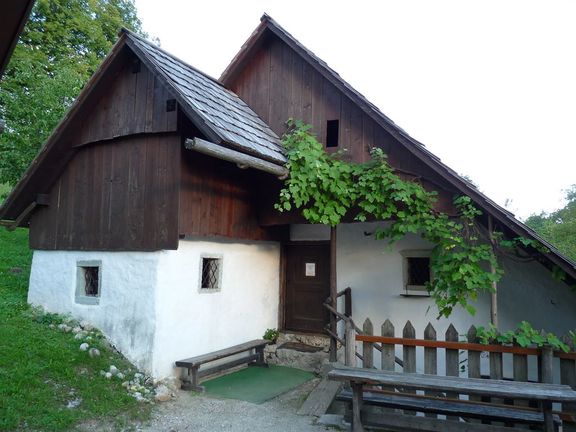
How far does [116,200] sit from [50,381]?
2972mm

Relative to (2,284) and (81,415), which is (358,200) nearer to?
(81,415)

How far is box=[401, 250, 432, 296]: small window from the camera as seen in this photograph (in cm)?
795

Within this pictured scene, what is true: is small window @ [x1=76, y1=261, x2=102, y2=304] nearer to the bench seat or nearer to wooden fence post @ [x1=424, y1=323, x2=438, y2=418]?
the bench seat

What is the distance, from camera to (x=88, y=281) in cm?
797

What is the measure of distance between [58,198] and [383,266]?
618 centimetres

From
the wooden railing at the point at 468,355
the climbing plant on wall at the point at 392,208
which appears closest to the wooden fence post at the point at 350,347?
the wooden railing at the point at 468,355

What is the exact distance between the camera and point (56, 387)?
220 inches

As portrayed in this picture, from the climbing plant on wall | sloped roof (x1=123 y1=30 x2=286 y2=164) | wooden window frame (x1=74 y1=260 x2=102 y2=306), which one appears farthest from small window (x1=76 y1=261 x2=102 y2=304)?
the climbing plant on wall

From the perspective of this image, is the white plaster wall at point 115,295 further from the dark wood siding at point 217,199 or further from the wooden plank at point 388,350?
the wooden plank at point 388,350

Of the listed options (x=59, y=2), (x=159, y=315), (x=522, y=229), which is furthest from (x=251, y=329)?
(x=59, y=2)

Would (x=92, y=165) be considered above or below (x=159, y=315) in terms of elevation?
above

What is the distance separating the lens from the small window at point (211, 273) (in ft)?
25.4

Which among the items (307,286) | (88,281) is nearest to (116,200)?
(88,281)

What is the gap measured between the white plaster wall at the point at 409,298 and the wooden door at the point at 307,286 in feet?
1.11
